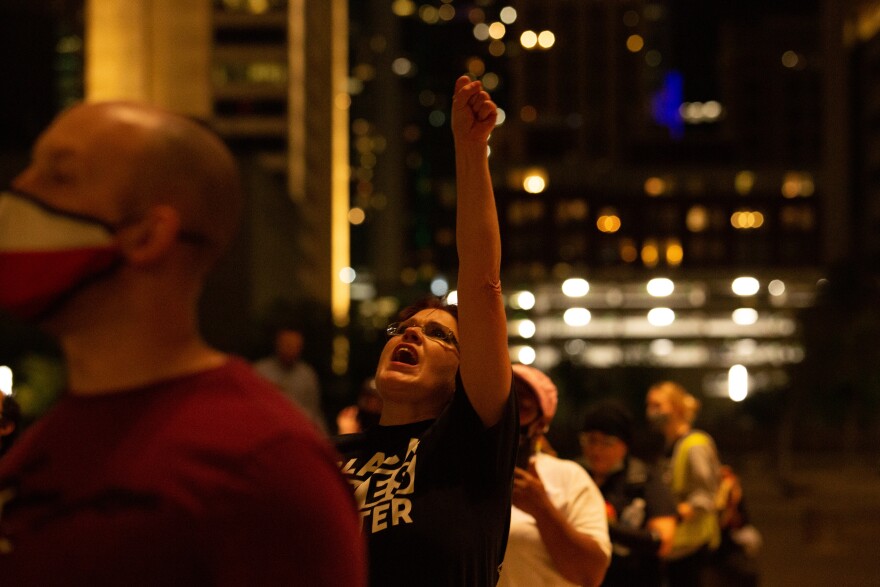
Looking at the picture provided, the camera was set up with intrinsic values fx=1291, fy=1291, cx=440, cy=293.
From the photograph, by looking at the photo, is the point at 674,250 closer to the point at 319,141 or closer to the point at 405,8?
the point at 319,141

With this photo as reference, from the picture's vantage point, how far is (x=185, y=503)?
1.51 meters

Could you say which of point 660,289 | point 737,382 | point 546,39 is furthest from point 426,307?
point 546,39

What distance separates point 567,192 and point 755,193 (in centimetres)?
2073

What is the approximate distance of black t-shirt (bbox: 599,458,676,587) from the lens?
18.2ft

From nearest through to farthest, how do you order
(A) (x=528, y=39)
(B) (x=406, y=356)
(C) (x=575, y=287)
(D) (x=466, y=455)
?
(D) (x=466, y=455) → (B) (x=406, y=356) → (C) (x=575, y=287) → (A) (x=528, y=39)

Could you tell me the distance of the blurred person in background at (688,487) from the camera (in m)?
6.93

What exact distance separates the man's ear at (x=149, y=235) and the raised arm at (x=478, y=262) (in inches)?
41.5

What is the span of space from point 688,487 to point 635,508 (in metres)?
1.77

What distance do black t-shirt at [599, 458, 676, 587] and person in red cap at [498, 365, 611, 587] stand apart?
131cm

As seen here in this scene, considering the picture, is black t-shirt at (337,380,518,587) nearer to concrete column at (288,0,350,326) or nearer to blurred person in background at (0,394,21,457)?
blurred person in background at (0,394,21,457)

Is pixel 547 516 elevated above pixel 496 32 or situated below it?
below

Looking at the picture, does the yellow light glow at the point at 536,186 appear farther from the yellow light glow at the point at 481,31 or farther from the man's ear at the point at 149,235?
the man's ear at the point at 149,235

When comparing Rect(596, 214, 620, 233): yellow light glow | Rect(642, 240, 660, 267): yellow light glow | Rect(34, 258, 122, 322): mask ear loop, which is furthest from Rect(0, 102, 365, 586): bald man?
Rect(642, 240, 660, 267): yellow light glow

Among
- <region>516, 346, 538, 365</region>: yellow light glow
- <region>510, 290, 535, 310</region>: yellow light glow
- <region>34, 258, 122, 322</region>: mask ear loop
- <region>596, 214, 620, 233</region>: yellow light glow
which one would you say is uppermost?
<region>34, 258, 122, 322</region>: mask ear loop
